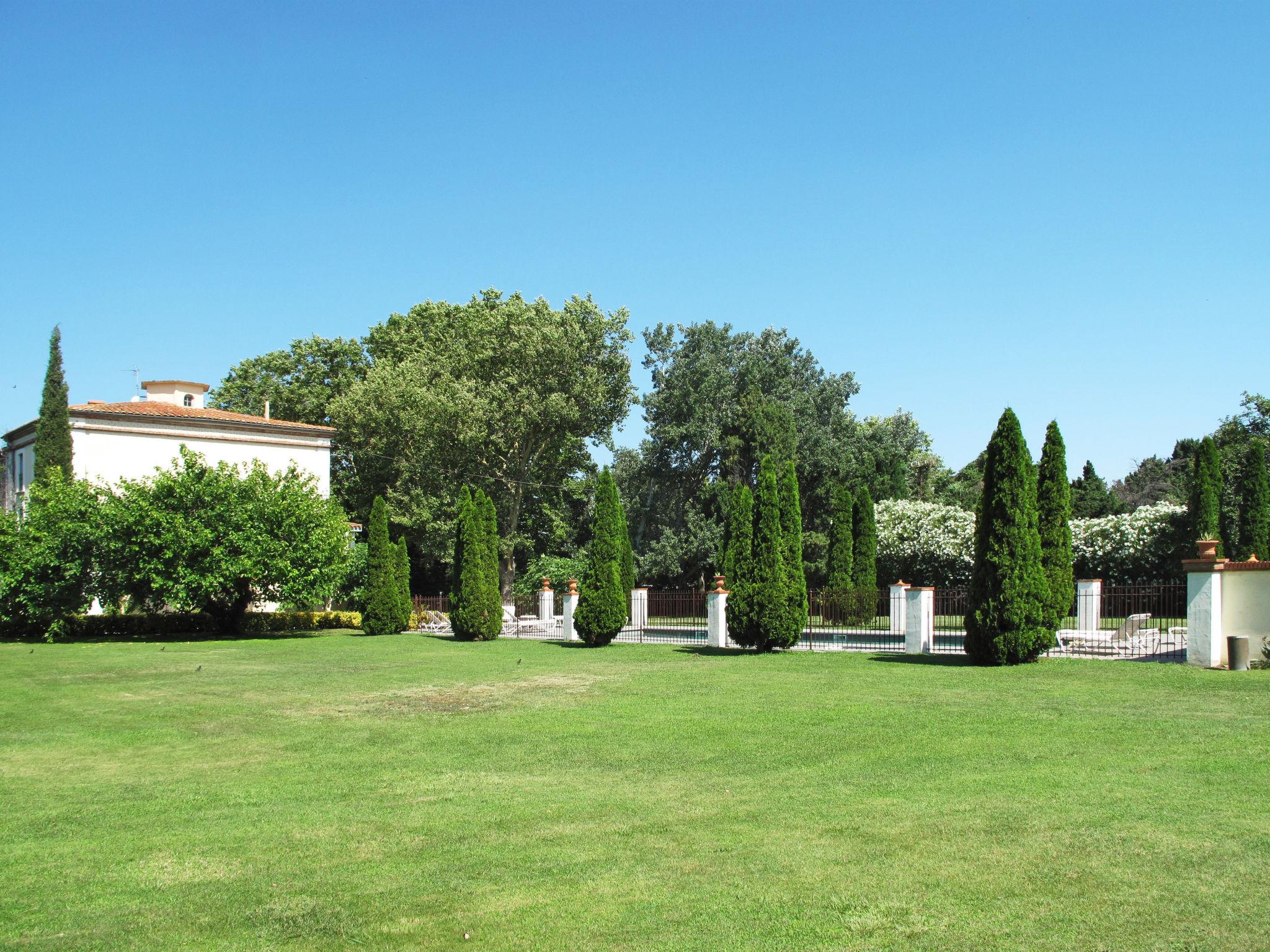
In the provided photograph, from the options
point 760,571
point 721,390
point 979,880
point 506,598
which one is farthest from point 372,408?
point 979,880

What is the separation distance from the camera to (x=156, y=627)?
32.2 meters

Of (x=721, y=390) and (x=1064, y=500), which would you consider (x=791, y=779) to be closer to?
(x=1064, y=500)

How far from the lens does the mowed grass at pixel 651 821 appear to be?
517 cm

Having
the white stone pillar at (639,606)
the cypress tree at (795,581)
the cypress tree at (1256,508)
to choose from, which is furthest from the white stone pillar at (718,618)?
the cypress tree at (1256,508)

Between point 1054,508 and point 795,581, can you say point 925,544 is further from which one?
point 795,581

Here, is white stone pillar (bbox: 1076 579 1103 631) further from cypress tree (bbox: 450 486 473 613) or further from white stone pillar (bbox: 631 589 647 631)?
cypress tree (bbox: 450 486 473 613)

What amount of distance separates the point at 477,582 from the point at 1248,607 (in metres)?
19.6

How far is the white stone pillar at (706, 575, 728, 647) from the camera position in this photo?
23641 mm

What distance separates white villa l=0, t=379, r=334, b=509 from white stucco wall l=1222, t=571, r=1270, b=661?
101 feet

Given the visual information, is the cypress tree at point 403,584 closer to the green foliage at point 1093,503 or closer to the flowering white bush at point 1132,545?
the flowering white bush at point 1132,545

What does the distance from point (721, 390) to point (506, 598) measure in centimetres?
1362

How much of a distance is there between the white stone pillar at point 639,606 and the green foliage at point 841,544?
7755mm

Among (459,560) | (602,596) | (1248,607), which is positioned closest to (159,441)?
(459,560)

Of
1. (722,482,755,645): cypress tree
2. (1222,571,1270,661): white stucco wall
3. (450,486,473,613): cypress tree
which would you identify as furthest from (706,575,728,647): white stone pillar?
(1222,571,1270,661): white stucco wall
